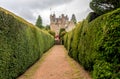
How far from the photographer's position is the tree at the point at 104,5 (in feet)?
22.8

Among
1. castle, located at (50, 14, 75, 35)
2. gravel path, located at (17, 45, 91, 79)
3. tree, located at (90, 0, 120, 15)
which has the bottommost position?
gravel path, located at (17, 45, 91, 79)

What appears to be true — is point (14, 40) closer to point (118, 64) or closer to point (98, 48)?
point (98, 48)

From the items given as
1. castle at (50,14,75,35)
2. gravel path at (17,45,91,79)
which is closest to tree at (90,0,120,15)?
gravel path at (17,45,91,79)

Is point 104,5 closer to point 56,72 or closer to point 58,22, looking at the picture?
point 56,72

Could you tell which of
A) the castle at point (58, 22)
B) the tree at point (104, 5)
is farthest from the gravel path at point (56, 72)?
the castle at point (58, 22)

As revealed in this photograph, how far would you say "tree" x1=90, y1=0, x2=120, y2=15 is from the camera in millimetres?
6946

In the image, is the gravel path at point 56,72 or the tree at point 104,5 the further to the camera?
the gravel path at point 56,72

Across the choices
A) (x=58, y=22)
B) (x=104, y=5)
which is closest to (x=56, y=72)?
(x=104, y=5)

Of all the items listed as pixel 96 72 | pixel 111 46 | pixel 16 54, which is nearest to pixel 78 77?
pixel 96 72

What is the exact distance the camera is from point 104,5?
23.9 feet

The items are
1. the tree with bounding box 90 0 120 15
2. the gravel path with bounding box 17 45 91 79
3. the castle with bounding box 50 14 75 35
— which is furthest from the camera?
the castle with bounding box 50 14 75 35

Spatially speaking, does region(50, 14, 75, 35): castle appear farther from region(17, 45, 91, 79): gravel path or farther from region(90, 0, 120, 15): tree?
region(90, 0, 120, 15): tree

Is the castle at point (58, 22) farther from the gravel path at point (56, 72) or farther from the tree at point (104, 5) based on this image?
the tree at point (104, 5)

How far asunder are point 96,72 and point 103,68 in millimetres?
573
